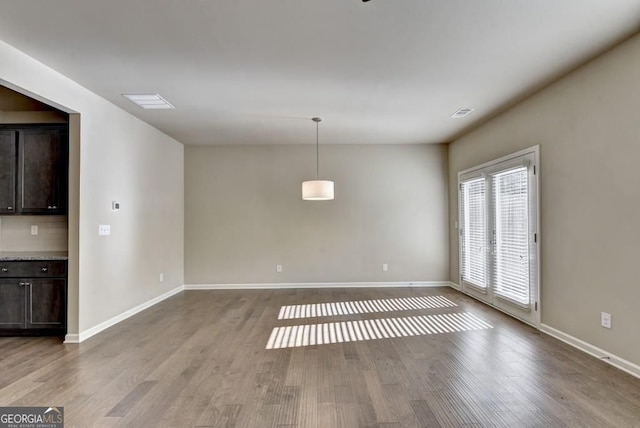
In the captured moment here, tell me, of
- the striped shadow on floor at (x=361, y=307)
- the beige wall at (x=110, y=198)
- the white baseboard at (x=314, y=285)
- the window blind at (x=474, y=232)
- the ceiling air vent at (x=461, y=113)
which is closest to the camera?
the beige wall at (x=110, y=198)

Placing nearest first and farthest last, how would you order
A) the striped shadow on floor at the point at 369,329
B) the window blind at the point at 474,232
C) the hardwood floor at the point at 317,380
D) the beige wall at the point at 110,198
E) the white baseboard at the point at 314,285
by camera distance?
the hardwood floor at the point at 317,380
the beige wall at the point at 110,198
the striped shadow on floor at the point at 369,329
the window blind at the point at 474,232
the white baseboard at the point at 314,285

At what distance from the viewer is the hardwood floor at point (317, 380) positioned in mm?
2229

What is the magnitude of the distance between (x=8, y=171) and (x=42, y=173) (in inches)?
15.1

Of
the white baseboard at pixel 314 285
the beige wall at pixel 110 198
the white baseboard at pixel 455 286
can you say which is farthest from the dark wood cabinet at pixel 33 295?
the white baseboard at pixel 455 286

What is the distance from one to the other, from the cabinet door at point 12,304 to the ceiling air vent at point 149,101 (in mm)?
2375

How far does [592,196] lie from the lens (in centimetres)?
322

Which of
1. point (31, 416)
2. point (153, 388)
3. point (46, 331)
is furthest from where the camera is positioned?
point (46, 331)

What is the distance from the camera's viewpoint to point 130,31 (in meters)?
2.67

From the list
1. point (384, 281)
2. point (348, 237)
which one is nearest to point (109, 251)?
point (348, 237)

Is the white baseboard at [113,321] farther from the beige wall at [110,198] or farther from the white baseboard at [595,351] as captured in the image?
the white baseboard at [595,351]

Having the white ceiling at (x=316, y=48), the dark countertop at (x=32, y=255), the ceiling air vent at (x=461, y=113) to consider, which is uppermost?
the white ceiling at (x=316, y=48)

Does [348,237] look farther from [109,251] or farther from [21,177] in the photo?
[21,177]

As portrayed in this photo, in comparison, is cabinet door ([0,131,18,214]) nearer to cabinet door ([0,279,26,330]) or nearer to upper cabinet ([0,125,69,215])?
upper cabinet ([0,125,69,215])

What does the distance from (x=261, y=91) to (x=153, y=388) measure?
10.0 feet
